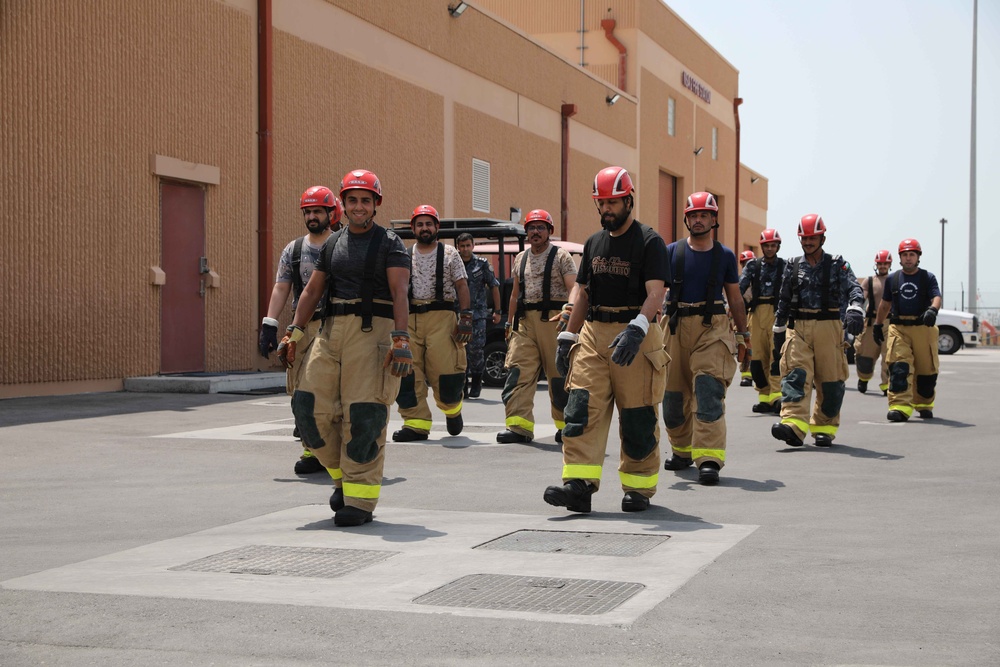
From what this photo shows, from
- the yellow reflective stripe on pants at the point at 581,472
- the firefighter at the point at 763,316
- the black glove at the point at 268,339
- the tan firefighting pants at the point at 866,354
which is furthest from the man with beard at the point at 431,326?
the tan firefighting pants at the point at 866,354

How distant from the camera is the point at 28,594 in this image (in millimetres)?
5891

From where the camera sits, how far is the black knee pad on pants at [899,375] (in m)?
15.2

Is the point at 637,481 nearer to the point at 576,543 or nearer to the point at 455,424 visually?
the point at 576,543

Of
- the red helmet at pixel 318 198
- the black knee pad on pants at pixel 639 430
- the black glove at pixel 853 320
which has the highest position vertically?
the red helmet at pixel 318 198

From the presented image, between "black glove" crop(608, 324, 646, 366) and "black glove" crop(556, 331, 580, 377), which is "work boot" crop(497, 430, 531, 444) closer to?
"black glove" crop(556, 331, 580, 377)

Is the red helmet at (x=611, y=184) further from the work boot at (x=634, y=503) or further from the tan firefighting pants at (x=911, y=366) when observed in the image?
the tan firefighting pants at (x=911, y=366)

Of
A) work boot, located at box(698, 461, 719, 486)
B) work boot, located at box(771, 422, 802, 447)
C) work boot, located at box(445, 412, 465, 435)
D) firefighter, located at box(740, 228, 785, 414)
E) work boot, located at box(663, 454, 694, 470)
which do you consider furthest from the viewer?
firefighter, located at box(740, 228, 785, 414)

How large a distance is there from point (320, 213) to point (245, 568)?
4133mm

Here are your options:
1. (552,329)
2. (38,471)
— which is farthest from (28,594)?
(552,329)

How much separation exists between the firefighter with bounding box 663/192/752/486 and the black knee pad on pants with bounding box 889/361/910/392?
17.5ft

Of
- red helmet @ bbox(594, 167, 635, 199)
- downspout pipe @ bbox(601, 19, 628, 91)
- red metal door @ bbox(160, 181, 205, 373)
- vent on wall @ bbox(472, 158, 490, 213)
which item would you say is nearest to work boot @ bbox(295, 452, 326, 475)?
red helmet @ bbox(594, 167, 635, 199)

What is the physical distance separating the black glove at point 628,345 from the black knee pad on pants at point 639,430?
1.39 feet

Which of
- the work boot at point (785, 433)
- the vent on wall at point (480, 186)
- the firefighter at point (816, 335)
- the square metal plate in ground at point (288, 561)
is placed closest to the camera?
the square metal plate in ground at point (288, 561)

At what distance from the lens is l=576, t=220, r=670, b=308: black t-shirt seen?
8281mm
